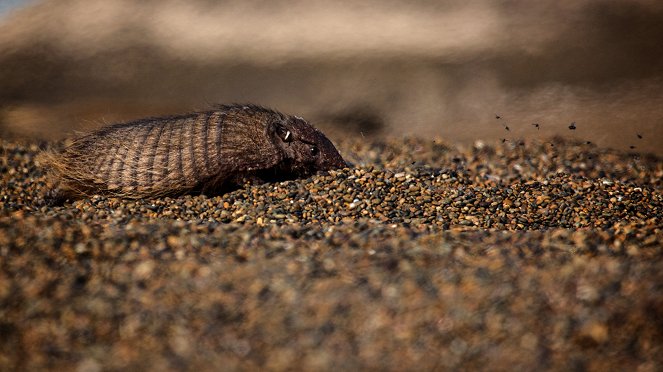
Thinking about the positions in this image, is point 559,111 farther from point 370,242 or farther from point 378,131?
point 370,242

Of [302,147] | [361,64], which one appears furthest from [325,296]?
[361,64]

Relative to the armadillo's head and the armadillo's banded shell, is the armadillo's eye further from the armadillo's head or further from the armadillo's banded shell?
the armadillo's banded shell

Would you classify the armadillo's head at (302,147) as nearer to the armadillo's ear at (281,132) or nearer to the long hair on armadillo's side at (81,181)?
the armadillo's ear at (281,132)

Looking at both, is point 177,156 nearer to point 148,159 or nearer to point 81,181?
point 148,159

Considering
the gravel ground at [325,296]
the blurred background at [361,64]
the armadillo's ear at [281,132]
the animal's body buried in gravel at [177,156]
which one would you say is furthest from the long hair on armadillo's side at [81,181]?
the gravel ground at [325,296]

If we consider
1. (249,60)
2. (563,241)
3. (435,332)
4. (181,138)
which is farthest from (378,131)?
(435,332)

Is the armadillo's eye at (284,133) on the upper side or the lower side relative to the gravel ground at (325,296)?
upper
